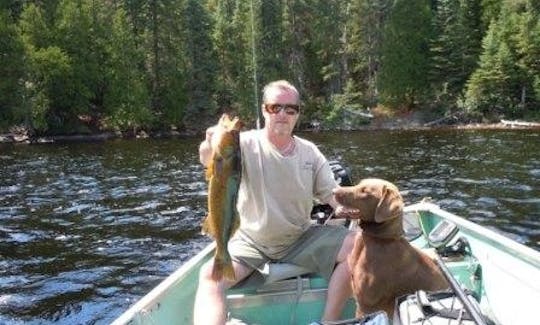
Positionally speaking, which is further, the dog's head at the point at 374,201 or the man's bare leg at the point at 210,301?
the man's bare leg at the point at 210,301

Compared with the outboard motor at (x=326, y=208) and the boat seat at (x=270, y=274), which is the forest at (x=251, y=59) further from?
Result: the boat seat at (x=270, y=274)

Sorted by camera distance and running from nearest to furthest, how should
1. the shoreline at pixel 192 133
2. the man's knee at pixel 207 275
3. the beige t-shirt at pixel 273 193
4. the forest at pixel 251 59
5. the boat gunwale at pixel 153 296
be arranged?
1. the boat gunwale at pixel 153 296
2. the man's knee at pixel 207 275
3. the beige t-shirt at pixel 273 193
4. the shoreline at pixel 192 133
5. the forest at pixel 251 59

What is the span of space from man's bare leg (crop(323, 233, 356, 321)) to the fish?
0.87m

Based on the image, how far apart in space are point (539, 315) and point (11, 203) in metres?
15.2

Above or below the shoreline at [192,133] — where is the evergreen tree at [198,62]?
above

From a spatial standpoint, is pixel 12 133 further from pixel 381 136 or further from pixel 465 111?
pixel 465 111

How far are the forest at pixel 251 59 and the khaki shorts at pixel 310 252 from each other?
127ft

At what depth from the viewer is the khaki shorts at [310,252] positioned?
17.5ft

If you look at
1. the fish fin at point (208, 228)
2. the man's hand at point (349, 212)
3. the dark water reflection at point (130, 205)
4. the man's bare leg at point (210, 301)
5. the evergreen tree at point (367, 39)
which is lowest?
the dark water reflection at point (130, 205)

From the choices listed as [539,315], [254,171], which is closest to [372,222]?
[254,171]

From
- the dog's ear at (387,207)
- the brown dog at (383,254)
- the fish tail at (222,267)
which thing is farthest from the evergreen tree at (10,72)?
the dog's ear at (387,207)

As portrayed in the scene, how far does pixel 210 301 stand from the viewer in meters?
4.86

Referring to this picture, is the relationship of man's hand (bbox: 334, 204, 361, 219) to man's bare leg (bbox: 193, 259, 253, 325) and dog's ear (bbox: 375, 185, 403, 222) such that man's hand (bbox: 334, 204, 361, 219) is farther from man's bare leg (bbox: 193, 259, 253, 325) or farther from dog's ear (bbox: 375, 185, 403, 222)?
man's bare leg (bbox: 193, 259, 253, 325)

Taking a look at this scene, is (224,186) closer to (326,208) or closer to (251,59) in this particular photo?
(326,208)
